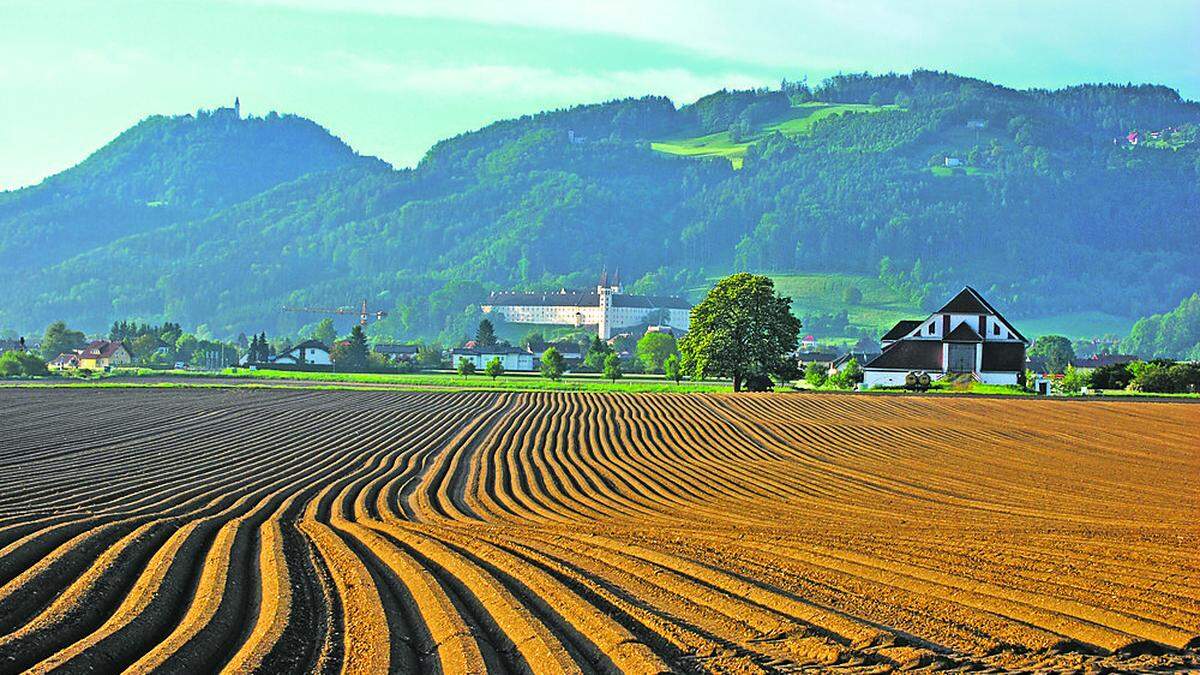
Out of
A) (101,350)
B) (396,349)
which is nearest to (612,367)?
(101,350)

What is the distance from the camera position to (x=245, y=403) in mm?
65062

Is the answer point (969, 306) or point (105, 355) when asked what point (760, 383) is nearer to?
point (969, 306)

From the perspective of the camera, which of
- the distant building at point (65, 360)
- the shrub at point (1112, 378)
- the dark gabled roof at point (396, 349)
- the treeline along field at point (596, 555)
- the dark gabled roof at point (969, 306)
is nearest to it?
the treeline along field at point (596, 555)

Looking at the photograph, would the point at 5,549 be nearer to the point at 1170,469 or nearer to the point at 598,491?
the point at 598,491

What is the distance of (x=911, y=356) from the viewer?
287 feet

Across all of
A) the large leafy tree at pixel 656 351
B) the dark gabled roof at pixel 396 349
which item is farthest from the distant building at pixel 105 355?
the large leafy tree at pixel 656 351

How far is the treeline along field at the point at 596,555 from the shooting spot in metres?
11.2

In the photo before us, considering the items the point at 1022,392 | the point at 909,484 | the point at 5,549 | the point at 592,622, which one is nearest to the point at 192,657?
the point at 592,622

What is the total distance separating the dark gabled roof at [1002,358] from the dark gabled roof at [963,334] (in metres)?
0.89

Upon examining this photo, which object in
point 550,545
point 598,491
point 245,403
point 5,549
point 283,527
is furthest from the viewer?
point 245,403

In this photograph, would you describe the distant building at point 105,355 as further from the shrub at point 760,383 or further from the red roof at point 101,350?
the shrub at point 760,383

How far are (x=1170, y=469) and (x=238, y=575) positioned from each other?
80.9ft

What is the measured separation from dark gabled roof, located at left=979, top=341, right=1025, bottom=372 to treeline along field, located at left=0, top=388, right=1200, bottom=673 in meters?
48.0

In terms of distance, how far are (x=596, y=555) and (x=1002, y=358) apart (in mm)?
74926
